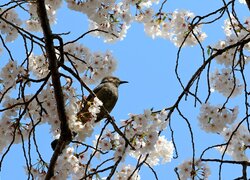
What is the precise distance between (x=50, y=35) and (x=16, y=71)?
13.0 inches

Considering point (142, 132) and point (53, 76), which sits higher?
point (53, 76)

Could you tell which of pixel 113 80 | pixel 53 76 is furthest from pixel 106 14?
pixel 113 80

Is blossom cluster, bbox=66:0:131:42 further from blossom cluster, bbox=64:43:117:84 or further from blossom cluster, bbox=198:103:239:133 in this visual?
blossom cluster, bbox=198:103:239:133

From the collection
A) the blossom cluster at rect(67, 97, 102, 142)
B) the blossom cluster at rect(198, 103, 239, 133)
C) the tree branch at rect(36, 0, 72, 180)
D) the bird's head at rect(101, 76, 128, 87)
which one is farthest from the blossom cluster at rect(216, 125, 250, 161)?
the bird's head at rect(101, 76, 128, 87)

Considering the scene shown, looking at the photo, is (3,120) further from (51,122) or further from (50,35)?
(50,35)

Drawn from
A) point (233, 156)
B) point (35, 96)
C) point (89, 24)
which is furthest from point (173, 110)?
point (89, 24)

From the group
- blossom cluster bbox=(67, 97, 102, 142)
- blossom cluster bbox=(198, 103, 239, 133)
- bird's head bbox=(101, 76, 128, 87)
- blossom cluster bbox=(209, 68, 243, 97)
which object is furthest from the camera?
bird's head bbox=(101, 76, 128, 87)

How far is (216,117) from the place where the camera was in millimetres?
3631

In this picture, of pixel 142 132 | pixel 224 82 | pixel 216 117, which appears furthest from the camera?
pixel 224 82

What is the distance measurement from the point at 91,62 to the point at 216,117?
103 cm

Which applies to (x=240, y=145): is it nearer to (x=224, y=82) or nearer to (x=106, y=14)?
(x=224, y=82)

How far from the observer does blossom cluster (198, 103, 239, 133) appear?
11.8 feet

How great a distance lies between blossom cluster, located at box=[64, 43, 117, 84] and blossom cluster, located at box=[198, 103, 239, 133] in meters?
0.86

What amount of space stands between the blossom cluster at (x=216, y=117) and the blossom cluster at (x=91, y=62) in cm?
86
